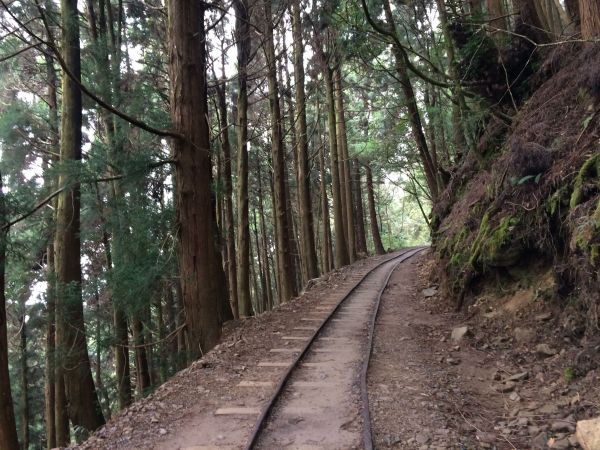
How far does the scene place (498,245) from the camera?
7219 millimetres

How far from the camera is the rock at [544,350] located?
5.50m

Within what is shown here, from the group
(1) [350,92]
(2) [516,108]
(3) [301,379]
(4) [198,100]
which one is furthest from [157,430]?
(1) [350,92]

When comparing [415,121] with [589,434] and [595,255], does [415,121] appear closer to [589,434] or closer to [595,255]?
[595,255]

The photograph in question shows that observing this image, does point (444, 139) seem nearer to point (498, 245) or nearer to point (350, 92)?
point (350, 92)

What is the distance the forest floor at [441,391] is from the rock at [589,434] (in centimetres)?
17

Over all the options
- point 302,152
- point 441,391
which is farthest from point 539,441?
point 302,152

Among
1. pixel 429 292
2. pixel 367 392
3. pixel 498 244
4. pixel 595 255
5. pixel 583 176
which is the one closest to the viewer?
pixel 595 255

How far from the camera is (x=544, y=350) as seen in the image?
220 inches

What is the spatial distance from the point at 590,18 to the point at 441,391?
6.28 m

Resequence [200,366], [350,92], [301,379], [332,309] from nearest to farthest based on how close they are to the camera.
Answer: [301,379] → [200,366] → [332,309] → [350,92]

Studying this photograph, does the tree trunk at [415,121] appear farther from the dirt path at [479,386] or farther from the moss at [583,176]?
the moss at [583,176]

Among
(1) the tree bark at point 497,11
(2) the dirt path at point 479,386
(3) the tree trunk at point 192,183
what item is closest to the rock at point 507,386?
(2) the dirt path at point 479,386

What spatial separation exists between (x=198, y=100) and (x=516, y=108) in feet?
22.0

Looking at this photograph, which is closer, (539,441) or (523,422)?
(539,441)
